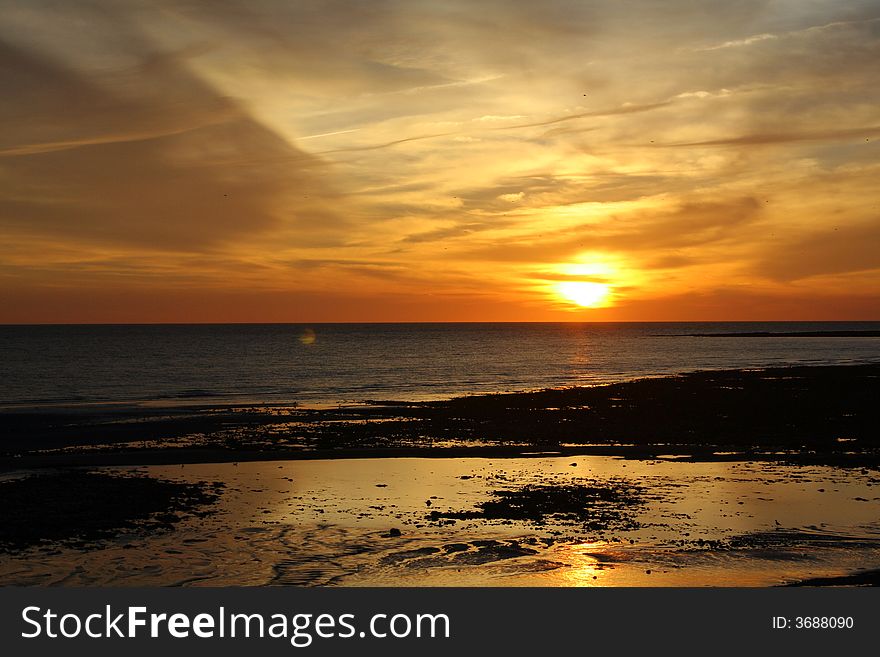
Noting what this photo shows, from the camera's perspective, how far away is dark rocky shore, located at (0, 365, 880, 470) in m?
33.2

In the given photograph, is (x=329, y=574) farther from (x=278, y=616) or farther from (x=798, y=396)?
(x=798, y=396)

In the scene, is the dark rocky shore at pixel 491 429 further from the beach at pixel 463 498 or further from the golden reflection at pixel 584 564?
the golden reflection at pixel 584 564

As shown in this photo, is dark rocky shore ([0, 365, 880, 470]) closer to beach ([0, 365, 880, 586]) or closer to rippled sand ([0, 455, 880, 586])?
beach ([0, 365, 880, 586])

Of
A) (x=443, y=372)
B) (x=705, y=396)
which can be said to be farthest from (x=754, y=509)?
(x=443, y=372)

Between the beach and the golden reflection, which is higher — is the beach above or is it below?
above

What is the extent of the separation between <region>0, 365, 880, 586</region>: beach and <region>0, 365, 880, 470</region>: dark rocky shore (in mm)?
252

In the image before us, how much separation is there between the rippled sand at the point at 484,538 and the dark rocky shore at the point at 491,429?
636cm

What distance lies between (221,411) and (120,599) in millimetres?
40535

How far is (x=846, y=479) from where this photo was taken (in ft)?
84.6

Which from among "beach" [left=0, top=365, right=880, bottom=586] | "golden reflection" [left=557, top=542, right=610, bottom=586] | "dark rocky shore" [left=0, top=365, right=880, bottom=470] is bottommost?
"golden reflection" [left=557, top=542, right=610, bottom=586]

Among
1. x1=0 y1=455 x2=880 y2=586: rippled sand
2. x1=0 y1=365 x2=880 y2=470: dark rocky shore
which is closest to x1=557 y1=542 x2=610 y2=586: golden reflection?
x1=0 y1=455 x2=880 y2=586: rippled sand

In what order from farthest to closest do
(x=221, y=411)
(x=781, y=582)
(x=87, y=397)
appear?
(x=87, y=397) < (x=221, y=411) < (x=781, y=582)

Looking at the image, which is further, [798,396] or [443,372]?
[443,372]

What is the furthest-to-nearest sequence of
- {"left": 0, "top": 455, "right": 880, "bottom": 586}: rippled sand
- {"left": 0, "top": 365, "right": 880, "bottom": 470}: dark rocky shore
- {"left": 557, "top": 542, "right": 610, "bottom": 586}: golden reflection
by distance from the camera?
{"left": 0, "top": 365, "right": 880, "bottom": 470}: dark rocky shore, {"left": 0, "top": 455, "right": 880, "bottom": 586}: rippled sand, {"left": 557, "top": 542, "right": 610, "bottom": 586}: golden reflection
